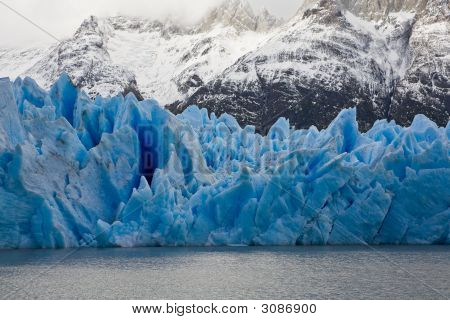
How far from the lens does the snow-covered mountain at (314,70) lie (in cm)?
5762

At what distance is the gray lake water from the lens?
52.7 ft

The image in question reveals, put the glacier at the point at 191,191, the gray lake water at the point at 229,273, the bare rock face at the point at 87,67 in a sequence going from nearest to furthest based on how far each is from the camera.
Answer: the gray lake water at the point at 229,273, the glacier at the point at 191,191, the bare rock face at the point at 87,67

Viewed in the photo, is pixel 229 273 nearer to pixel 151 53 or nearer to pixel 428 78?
pixel 428 78

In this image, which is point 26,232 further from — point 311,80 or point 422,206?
point 311,80

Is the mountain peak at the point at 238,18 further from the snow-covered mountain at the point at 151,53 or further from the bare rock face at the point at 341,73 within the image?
the bare rock face at the point at 341,73

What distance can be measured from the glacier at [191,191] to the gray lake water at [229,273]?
0.82 meters

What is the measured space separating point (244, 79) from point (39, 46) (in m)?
47.6

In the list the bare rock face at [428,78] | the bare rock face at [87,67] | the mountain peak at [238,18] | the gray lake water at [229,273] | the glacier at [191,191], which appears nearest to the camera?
the gray lake water at [229,273]

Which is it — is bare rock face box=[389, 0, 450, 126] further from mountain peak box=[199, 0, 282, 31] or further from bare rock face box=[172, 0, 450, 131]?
mountain peak box=[199, 0, 282, 31]

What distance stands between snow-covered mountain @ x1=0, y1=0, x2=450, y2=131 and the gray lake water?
34.6 metres

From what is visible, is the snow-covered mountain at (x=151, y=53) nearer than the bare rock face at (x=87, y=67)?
No

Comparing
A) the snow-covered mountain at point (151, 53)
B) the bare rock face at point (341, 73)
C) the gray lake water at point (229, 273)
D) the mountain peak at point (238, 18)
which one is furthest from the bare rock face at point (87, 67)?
the gray lake water at point (229, 273)

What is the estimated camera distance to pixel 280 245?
79.5ft
